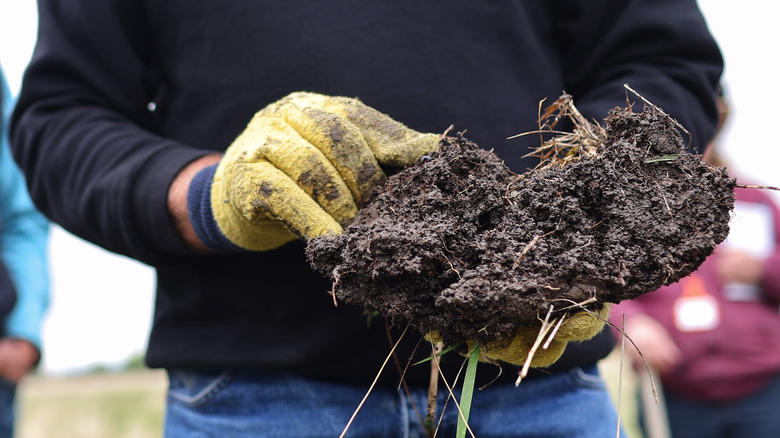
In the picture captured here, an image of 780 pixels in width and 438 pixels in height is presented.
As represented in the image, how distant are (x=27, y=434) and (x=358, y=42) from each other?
700 cm

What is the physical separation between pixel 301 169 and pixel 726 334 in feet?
10.2

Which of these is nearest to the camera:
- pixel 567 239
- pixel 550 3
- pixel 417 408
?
pixel 567 239

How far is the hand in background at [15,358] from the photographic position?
8.91 feet

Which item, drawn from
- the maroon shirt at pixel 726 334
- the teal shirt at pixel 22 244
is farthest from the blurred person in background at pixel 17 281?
the maroon shirt at pixel 726 334

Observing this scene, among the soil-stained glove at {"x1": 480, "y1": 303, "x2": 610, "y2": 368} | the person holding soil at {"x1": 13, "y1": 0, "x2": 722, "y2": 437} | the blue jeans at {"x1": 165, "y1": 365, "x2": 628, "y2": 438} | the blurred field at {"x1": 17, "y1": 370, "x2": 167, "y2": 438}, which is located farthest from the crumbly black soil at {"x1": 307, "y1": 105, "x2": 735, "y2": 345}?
the blurred field at {"x1": 17, "y1": 370, "x2": 167, "y2": 438}

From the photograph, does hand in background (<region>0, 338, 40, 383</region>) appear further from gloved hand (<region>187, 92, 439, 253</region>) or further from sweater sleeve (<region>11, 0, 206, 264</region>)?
gloved hand (<region>187, 92, 439, 253</region>)

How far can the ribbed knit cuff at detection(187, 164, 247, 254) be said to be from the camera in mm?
1275

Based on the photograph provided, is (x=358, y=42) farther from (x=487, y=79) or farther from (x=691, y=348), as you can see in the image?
(x=691, y=348)

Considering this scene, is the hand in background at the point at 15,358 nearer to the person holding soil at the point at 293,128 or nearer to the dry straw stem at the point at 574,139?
the person holding soil at the point at 293,128

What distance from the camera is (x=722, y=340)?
10.9ft

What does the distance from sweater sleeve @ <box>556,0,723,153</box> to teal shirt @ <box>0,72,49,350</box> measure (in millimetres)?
2742

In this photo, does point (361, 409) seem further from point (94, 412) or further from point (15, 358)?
point (94, 412)

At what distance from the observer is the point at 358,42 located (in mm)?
1453

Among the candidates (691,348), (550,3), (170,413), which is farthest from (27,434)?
(550,3)
